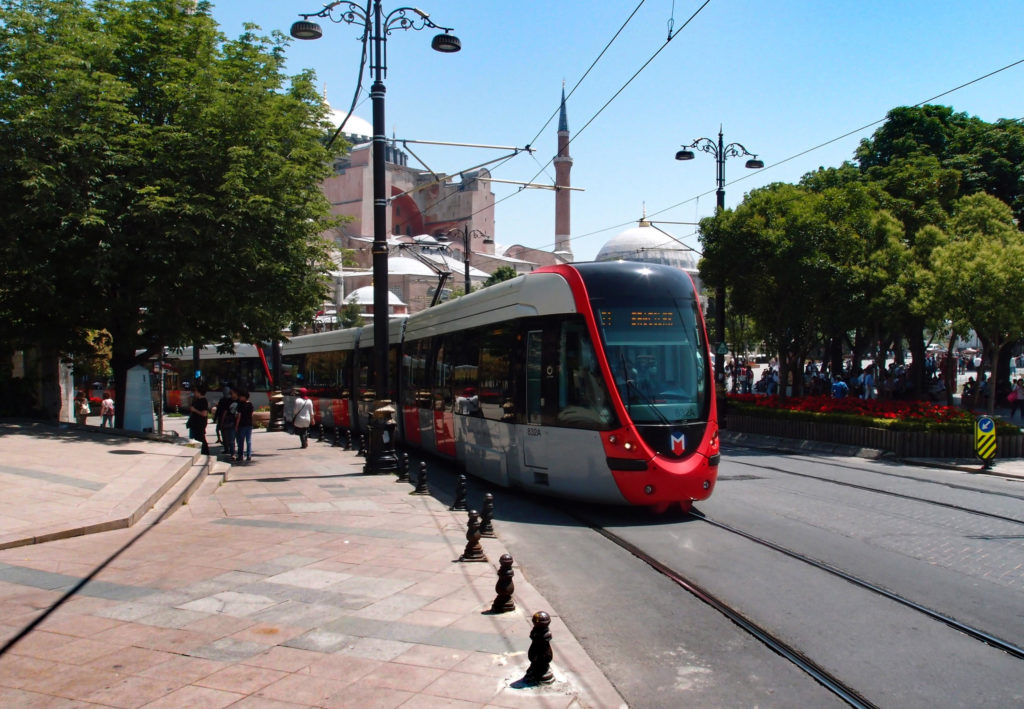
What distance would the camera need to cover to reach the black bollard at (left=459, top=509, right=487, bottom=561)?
747 cm

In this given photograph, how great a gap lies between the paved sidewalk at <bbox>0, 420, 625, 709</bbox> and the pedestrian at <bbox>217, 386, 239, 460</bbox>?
565 cm

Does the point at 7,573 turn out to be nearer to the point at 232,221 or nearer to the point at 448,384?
the point at 448,384

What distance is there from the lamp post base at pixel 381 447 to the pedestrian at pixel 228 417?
3.89 meters

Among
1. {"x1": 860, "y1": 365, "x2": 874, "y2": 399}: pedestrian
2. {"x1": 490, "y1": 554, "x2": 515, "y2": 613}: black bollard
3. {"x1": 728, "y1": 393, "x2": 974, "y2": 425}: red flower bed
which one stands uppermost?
{"x1": 860, "y1": 365, "x2": 874, "y2": 399}: pedestrian

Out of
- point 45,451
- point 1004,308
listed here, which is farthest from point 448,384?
point 1004,308

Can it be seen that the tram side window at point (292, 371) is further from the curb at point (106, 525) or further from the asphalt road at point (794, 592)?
the asphalt road at point (794, 592)

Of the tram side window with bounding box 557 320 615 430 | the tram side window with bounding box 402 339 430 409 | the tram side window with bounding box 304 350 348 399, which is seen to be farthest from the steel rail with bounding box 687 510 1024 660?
the tram side window with bounding box 304 350 348 399

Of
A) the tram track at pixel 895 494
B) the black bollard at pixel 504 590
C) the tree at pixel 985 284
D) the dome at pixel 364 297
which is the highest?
the dome at pixel 364 297

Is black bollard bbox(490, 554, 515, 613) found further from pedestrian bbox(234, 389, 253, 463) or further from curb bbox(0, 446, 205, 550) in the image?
pedestrian bbox(234, 389, 253, 463)

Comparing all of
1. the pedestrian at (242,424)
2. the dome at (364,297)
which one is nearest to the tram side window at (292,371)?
the pedestrian at (242,424)

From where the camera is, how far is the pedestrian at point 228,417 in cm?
1656

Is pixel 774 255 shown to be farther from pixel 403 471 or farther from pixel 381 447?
pixel 403 471

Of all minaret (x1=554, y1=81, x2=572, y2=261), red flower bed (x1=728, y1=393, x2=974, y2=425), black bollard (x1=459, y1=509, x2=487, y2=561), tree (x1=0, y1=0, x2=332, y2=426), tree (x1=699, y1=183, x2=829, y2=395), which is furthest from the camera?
minaret (x1=554, y1=81, x2=572, y2=261)

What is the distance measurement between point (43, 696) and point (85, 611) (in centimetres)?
158
